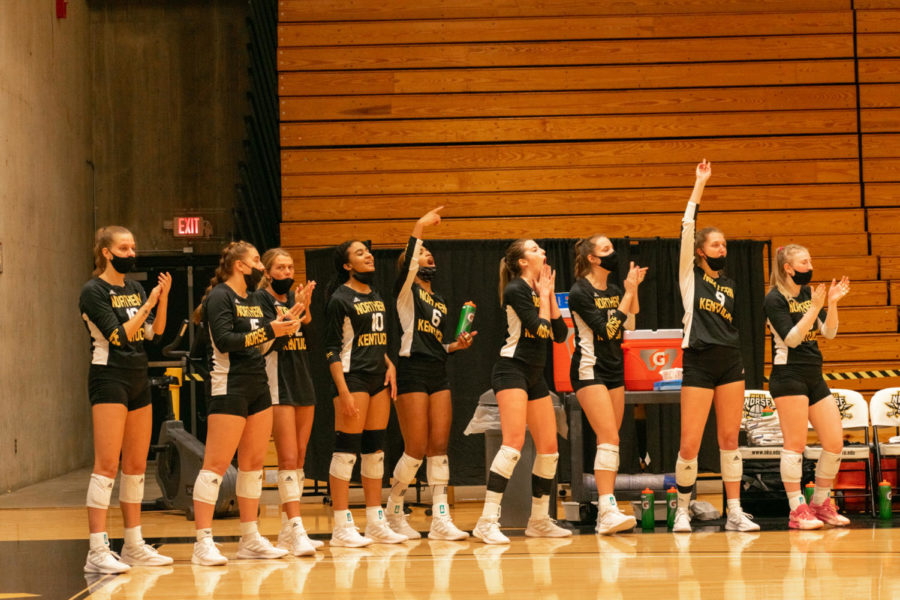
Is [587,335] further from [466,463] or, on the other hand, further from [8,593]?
[8,593]

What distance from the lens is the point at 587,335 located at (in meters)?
6.31

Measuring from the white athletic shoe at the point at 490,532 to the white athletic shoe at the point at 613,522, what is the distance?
619mm

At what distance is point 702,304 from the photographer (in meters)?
6.34

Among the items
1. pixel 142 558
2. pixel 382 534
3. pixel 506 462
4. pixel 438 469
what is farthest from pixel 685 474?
pixel 142 558

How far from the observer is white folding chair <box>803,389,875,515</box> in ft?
23.1

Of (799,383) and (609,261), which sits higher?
(609,261)

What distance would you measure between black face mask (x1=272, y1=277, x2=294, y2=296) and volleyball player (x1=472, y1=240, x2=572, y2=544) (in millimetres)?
1267

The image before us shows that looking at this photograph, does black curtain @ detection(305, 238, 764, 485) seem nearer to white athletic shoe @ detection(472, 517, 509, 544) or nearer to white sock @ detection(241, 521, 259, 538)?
white athletic shoe @ detection(472, 517, 509, 544)

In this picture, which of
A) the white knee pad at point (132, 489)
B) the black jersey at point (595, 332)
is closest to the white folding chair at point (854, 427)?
the black jersey at point (595, 332)

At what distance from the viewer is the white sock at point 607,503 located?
6.29m

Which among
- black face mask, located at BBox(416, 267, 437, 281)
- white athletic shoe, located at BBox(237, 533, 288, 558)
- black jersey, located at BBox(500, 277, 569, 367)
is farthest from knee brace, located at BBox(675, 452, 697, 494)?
white athletic shoe, located at BBox(237, 533, 288, 558)

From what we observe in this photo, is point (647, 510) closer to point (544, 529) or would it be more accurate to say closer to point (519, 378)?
point (544, 529)

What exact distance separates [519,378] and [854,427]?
105 inches

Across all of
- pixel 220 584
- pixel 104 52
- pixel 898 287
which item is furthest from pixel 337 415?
pixel 104 52
